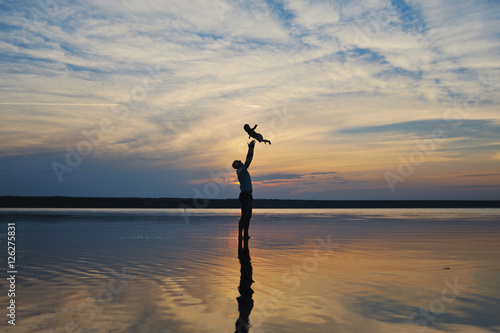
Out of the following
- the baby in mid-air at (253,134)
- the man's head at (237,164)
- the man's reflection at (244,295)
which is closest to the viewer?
the man's reflection at (244,295)

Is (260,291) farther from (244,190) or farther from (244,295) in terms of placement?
(244,190)

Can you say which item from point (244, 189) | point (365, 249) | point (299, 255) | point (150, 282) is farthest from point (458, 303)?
point (244, 189)

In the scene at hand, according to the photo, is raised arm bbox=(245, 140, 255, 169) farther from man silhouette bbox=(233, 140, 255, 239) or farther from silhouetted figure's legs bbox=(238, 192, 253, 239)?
silhouetted figure's legs bbox=(238, 192, 253, 239)

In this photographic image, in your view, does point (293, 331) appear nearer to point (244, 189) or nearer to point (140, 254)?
point (140, 254)

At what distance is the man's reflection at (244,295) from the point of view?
15.6ft

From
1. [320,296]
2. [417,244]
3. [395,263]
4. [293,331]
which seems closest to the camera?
[293,331]

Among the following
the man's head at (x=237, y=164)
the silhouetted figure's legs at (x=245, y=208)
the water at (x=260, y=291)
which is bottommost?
the water at (x=260, y=291)

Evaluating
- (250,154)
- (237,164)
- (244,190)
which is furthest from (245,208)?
(250,154)

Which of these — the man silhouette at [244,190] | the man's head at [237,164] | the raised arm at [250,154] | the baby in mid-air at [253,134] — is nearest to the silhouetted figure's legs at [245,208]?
the man silhouette at [244,190]

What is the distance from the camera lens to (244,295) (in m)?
6.30

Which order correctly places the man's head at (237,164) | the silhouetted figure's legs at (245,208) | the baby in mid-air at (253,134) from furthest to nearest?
the man's head at (237,164) → the silhouetted figure's legs at (245,208) → the baby in mid-air at (253,134)

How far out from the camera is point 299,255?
1109cm

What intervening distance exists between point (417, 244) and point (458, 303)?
8417 mm

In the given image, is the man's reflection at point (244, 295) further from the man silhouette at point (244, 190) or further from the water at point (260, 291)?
the man silhouette at point (244, 190)
